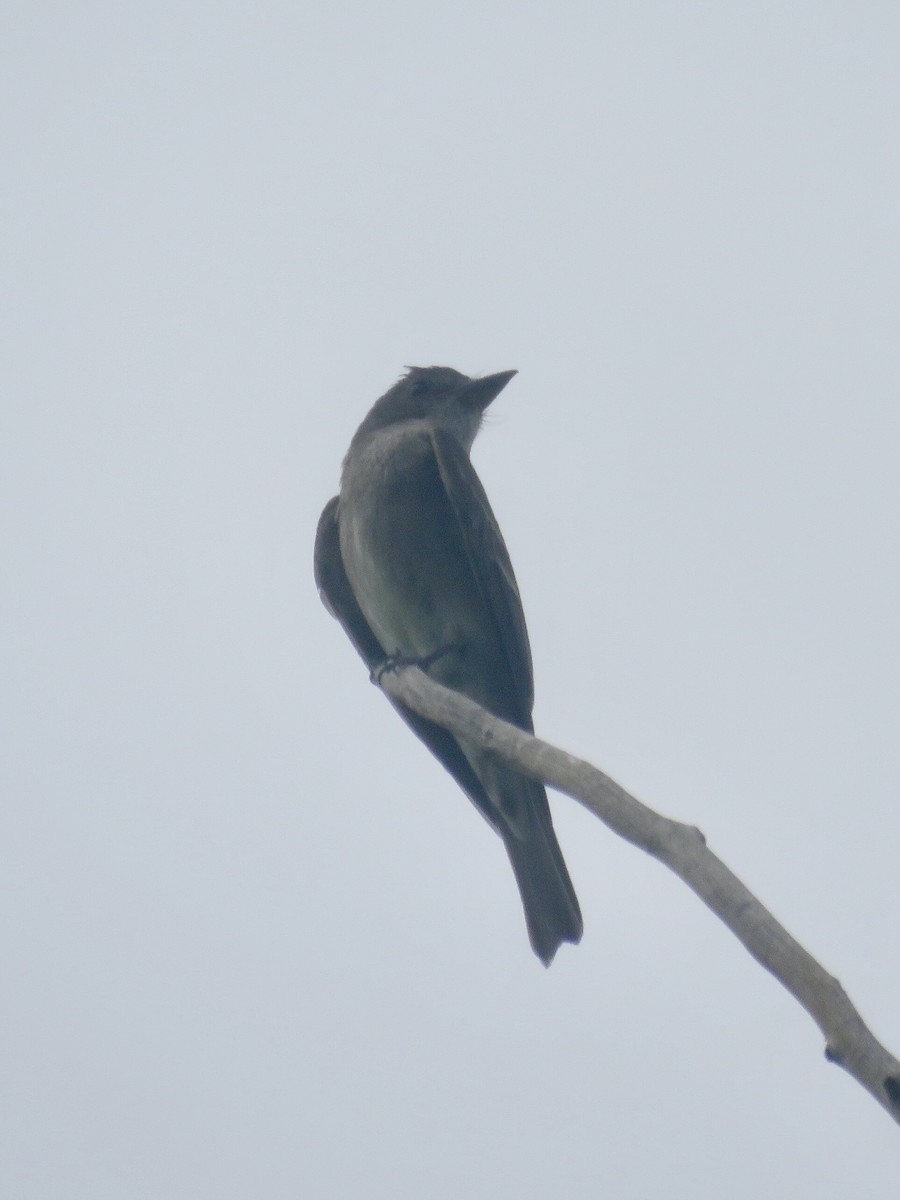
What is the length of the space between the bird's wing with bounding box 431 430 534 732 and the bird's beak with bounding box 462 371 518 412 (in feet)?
4.70

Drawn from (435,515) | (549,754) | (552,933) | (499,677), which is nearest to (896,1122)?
(549,754)

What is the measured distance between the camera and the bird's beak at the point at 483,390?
8.20m

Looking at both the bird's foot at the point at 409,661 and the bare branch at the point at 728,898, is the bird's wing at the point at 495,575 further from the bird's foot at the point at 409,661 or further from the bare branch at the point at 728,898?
the bare branch at the point at 728,898

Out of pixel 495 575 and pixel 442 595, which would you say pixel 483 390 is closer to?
pixel 442 595

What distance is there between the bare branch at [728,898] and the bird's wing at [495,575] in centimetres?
232

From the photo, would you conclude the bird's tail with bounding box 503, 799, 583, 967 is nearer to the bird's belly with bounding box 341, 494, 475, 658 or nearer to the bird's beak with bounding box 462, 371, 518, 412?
the bird's belly with bounding box 341, 494, 475, 658

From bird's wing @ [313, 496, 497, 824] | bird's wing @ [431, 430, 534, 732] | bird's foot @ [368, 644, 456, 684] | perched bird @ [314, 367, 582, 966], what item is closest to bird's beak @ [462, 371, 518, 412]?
perched bird @ [314, 367, 582, 966]

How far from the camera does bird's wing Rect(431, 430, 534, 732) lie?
20.9 feet

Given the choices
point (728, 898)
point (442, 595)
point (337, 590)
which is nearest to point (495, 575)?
point (442, 595)

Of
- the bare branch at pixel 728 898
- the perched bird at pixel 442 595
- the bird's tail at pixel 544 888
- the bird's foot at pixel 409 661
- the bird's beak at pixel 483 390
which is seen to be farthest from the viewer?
the bird's beak at pixel 483 390

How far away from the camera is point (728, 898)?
9.14 feet

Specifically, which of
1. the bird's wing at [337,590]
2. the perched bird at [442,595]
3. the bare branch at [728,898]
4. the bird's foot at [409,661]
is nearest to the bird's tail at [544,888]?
the perched bird at [442,595]

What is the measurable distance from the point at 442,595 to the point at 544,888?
1.64 metres

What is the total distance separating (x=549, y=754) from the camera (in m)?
3.64
